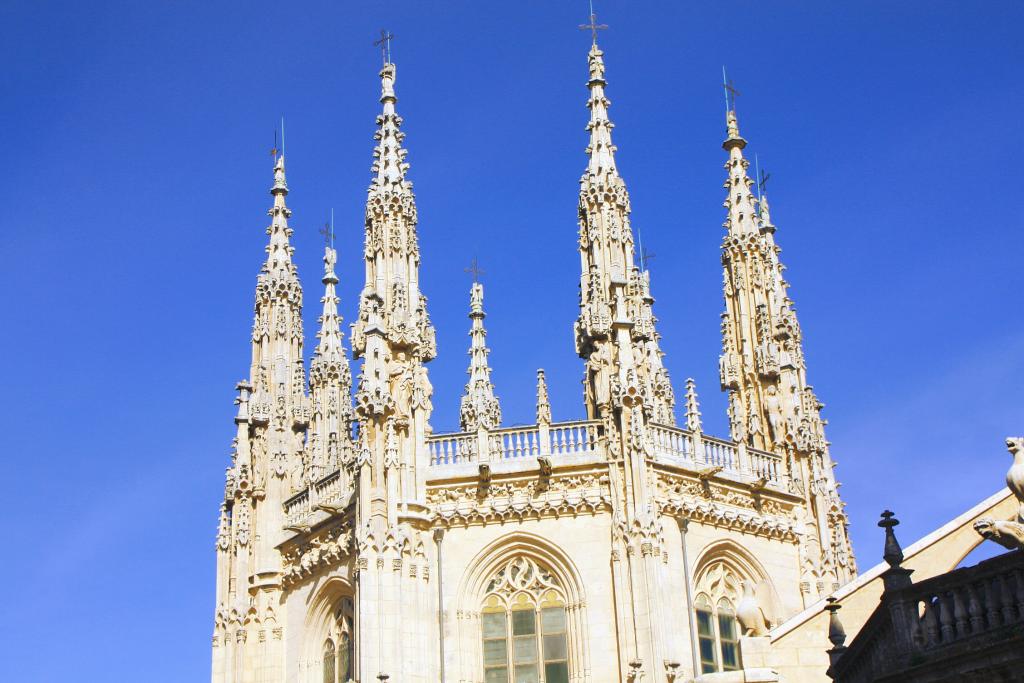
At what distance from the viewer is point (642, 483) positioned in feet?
118

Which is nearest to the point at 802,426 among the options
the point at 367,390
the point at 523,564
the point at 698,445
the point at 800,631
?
the point at 698,445

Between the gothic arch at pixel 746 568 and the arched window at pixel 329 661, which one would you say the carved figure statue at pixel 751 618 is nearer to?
the gothic arch at pixel 746 568

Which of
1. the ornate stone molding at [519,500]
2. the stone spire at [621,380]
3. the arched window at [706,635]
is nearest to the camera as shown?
Result: the stone spire at [621,380]

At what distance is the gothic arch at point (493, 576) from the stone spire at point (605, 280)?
402 centimetres

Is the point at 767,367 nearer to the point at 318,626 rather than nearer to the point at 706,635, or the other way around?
the point at 706,635

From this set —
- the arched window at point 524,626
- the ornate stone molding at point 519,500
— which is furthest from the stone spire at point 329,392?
the arched window at point 524,626

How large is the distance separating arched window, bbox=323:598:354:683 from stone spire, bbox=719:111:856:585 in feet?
41.1

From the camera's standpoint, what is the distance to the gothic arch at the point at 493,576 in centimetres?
3538

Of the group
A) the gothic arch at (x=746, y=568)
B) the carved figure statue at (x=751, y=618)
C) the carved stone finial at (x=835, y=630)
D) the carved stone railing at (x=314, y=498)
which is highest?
the carved stone railing at (x=314, y=498)

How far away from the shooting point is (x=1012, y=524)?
698 inches

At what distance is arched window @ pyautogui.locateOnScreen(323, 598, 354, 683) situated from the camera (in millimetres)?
37375

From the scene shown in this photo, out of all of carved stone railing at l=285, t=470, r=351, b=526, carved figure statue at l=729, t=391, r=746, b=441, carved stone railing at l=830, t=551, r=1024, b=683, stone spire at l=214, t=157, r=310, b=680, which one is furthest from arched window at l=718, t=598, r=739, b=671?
carved stone railing at l=830, t=551, r=1024, b=683

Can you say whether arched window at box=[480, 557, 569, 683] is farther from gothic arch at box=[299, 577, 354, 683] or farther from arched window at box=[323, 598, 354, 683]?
gothic arch at box=[299, 577, 354, 683]

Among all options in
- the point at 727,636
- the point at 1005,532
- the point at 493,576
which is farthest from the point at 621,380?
the point at 1005,532
